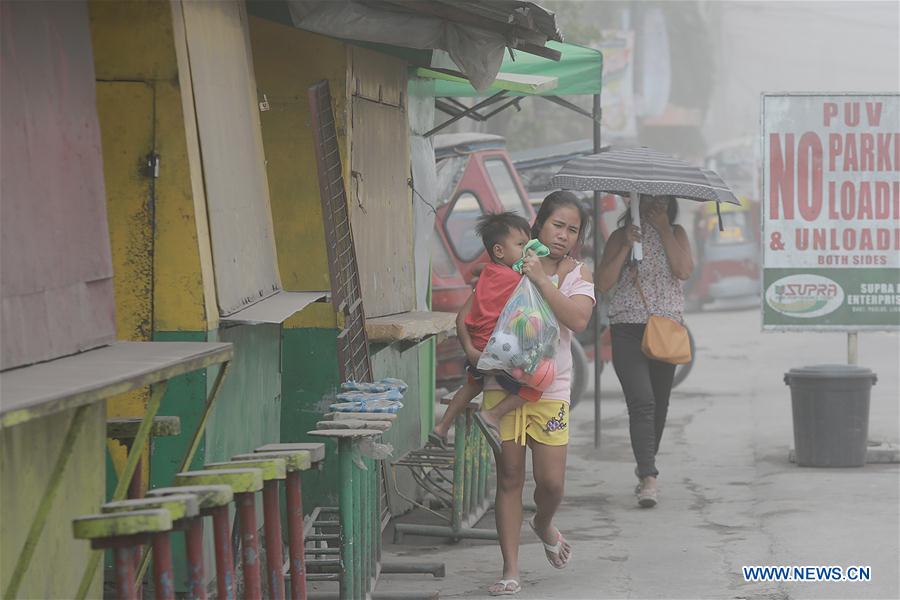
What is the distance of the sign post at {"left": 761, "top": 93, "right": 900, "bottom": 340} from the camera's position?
34.7ft

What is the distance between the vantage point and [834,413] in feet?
32.8

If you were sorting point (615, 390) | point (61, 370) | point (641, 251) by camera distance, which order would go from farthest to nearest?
point (615, 390), point (641, 251), point (61, 370)

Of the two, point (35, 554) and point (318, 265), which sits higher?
point (318, 265)

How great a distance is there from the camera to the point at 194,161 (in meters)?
5.35

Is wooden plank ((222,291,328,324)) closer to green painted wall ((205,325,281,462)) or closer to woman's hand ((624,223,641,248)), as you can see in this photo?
green painted wall ((205,325,281,462))

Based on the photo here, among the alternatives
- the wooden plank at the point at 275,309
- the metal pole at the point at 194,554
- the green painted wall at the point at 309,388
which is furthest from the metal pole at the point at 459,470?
the metal pole at the point at 194,554

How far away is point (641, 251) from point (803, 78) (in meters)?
69.8

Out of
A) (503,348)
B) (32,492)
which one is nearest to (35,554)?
(32,492)

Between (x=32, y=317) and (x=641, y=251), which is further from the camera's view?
(x=641, y=251)

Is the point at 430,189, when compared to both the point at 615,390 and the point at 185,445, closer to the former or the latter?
the point at 185,445

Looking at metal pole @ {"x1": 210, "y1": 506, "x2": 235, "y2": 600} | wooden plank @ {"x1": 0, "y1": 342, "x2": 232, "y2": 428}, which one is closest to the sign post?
wooden plank @ {"x1": 0, "y1": 342, "x2": 232, "y2": 428}

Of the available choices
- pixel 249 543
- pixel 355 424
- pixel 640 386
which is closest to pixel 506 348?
pixel 355 424

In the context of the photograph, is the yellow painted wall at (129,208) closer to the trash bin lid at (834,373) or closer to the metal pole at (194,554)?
the metal pole at (194,554)

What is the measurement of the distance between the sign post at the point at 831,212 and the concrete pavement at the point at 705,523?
1.15 m
